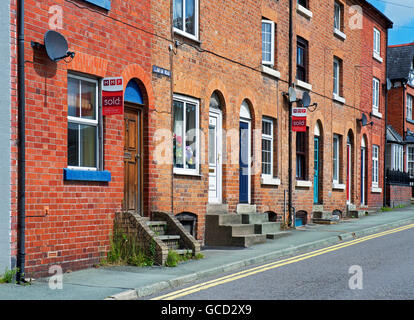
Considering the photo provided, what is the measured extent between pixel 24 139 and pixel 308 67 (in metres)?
13.2

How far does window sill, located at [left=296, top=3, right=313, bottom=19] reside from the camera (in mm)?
19688

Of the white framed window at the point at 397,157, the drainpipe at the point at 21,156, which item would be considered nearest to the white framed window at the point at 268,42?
the drainpipe at the point at 21,156

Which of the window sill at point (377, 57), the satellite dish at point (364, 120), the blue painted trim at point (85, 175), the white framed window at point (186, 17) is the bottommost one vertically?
the blue painted trim at point (85, 175)

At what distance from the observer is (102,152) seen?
11.3 m

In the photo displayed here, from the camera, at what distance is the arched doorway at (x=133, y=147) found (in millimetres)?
12234

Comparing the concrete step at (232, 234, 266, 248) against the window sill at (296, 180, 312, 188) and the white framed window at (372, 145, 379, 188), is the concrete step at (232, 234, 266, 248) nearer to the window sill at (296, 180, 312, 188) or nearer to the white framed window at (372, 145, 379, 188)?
the window sill at (296, 180, 312, 188)

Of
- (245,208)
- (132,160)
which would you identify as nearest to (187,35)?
(132,160)

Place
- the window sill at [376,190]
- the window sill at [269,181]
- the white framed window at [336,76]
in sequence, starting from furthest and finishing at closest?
the window sill at [376,190], the white framed window at [336,76], the window sill at [269,181]

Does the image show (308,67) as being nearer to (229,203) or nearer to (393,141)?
(229,203)

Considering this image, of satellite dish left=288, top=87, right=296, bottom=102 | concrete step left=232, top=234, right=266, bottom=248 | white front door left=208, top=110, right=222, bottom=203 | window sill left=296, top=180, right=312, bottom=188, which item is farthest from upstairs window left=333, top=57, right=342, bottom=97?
A: concrete step left=232, top=234, right=266, bottom=248

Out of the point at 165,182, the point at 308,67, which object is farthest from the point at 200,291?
the point at 308,67

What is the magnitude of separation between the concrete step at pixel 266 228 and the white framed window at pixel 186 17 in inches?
198

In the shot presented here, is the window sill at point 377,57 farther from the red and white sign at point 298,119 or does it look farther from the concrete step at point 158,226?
the concrete step at point 158,226

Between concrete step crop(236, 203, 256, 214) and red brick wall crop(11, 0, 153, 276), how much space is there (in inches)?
199
